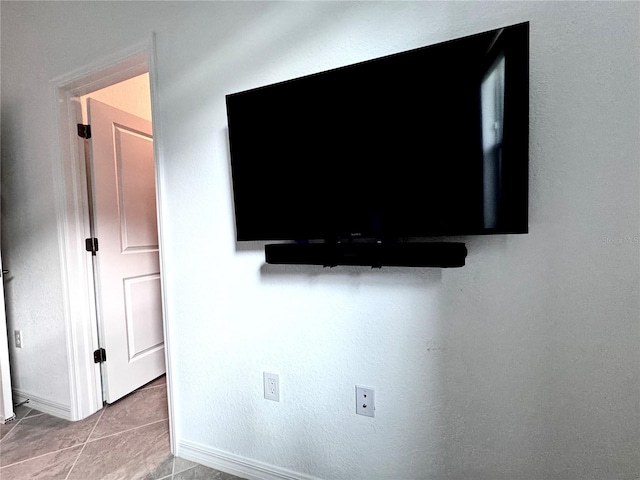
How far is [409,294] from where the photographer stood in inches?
39.4

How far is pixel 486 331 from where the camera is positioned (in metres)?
0.92

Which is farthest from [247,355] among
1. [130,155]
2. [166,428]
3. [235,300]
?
[130,155]

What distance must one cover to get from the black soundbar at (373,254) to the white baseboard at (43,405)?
1.84 metres

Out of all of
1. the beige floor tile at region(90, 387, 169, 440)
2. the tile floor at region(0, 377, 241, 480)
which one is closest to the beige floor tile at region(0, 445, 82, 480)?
the tile floor at region(0, 377, 241, 480)

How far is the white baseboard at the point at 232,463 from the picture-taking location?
1.21 meters

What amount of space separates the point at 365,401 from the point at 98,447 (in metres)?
1.49

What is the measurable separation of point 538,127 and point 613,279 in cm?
48

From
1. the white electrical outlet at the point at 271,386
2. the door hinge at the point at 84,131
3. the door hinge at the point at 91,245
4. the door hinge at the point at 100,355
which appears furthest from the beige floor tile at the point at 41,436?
the door hinge at the point at 84,131

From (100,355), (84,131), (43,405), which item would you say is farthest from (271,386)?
(84,131)

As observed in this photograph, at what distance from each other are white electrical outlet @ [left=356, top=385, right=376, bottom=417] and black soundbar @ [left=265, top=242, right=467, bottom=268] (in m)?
0.50

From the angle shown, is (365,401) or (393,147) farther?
(365,401)

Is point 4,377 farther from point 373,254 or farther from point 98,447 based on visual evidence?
point 373,254

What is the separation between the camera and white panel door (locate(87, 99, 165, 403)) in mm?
1832

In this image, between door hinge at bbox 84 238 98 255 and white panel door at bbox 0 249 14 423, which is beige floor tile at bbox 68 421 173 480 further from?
door hinge at bbox 84 238 98 255
